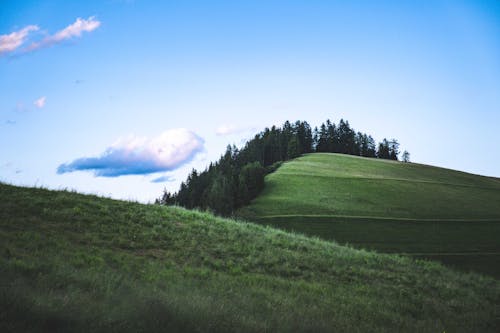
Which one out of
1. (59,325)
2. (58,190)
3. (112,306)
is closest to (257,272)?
(112,306)

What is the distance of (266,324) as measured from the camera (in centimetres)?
805

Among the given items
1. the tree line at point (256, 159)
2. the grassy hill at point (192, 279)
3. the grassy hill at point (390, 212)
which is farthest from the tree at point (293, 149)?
the grassy hill at point (192, 279)

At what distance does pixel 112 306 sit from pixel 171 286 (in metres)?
3.42

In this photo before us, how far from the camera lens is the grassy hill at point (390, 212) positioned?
43.9 meters

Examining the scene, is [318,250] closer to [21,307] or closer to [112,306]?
[112,306]

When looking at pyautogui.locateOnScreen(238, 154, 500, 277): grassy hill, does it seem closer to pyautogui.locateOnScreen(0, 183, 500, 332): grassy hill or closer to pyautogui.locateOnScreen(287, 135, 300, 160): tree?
pyautogui.locateOnScreen(0, 183, 500, 332): grassy hill

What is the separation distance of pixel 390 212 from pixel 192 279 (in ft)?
166

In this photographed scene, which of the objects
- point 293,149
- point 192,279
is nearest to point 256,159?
point 293,149

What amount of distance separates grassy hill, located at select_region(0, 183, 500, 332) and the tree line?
1454 inches

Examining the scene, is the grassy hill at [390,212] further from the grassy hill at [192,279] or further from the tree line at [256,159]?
the grassy hill at [192,279]

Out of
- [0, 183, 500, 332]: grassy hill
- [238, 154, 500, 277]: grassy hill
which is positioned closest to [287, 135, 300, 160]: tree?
[238, 154, 500, 277]: grassy hill

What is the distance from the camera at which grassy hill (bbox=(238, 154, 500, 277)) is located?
144 feet

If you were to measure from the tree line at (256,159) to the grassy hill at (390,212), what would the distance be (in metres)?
4.57

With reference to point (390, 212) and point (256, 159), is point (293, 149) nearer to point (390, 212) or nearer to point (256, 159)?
point (256, 159)
